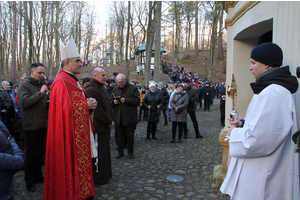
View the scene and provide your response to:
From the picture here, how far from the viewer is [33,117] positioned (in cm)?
406

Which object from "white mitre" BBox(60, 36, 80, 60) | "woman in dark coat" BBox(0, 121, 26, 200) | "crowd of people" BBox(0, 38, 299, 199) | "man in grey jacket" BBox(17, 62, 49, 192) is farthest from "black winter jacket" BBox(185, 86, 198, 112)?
"woman in dark coat" BBox(0, 121, 26, 200)

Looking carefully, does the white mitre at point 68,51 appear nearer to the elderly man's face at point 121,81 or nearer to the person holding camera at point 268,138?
the elderly man's face at point 121,81

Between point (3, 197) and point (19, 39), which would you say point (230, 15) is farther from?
point (19, 39)

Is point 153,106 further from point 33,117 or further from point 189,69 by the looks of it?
point 189,69

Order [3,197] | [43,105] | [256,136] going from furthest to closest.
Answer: [43,105], [3,197], [256,136]

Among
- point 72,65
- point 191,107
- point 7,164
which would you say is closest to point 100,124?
point 72,65

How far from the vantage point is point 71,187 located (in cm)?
297

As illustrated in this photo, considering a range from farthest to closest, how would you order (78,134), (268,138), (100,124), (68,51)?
(100,124) → (68,51) → (78,134) → (268,138)

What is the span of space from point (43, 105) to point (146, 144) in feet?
12.6

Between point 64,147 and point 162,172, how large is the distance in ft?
8.23

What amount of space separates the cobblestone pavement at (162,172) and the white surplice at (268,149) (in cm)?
204

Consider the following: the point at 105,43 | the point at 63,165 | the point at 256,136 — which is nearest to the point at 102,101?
the point at 63,165

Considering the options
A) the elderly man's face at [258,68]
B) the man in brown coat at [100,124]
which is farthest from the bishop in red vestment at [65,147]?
the elderly man's face at [258,68]

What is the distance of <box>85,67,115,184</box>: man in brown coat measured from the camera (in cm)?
430
